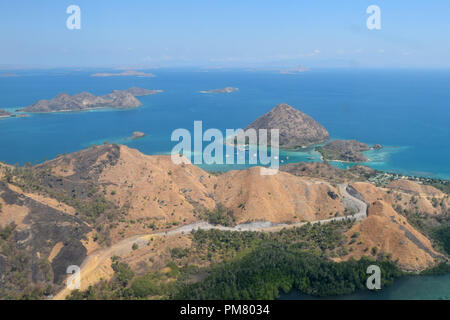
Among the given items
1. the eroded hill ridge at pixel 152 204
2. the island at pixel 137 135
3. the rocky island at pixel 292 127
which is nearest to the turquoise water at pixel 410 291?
the eroded hill ridge at pixel 152 204

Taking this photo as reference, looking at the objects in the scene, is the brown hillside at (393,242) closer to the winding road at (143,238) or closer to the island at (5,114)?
the winding road at (143,238)

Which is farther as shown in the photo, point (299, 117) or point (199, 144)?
point (299, 117)

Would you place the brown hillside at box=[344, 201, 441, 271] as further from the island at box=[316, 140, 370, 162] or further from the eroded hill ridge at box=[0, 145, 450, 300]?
the island at box=[316, 140, 370, 162]

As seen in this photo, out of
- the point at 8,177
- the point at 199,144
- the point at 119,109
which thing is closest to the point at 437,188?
the point at 199,144

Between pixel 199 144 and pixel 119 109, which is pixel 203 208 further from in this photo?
pixel 119 109

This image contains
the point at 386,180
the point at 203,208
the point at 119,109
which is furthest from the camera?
the point at 119,109

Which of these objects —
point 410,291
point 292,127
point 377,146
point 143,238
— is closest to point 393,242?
point 410,291

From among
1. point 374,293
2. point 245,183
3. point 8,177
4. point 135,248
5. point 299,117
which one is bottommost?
point 374,293
